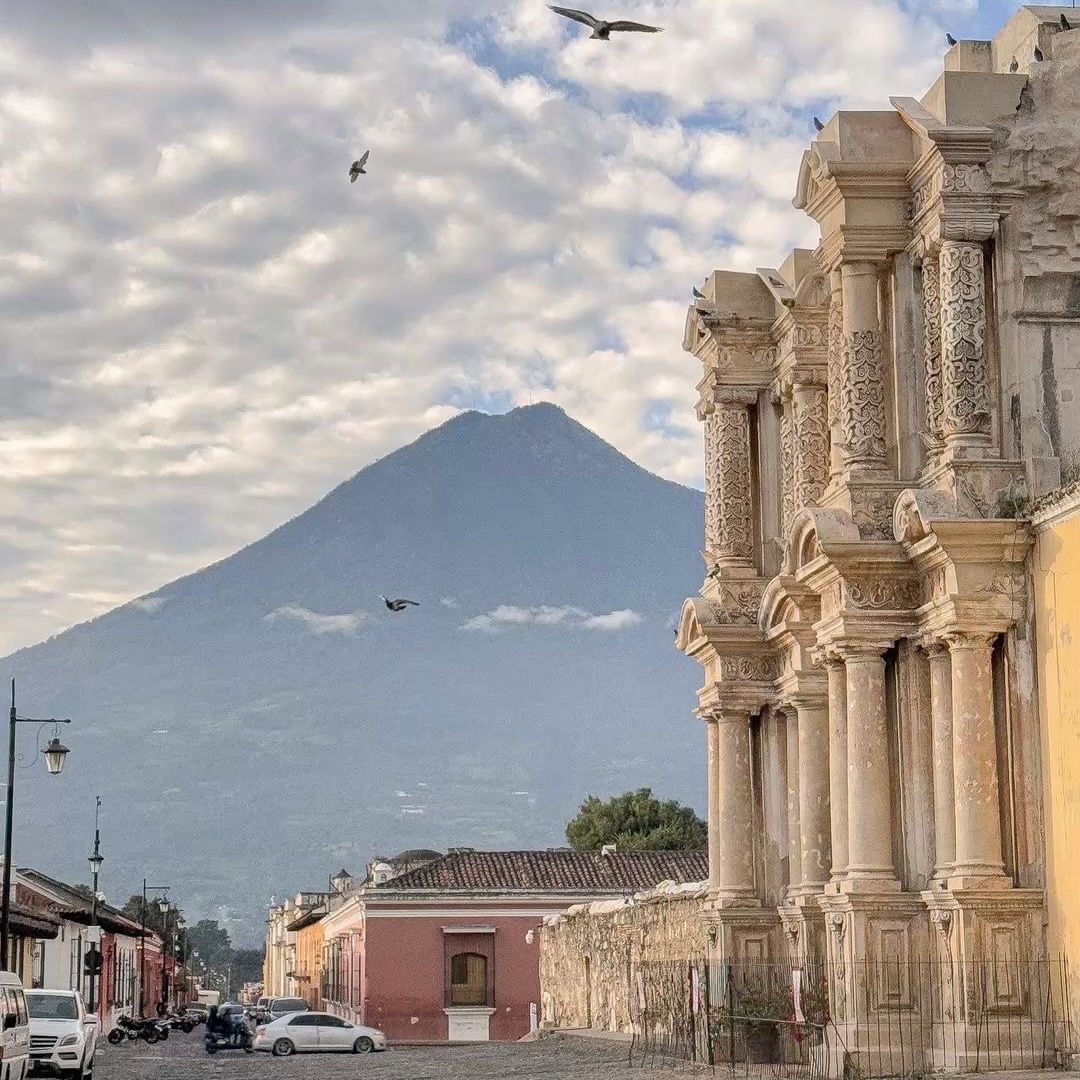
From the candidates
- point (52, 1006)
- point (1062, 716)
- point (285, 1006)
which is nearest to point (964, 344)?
point (1062, 716)

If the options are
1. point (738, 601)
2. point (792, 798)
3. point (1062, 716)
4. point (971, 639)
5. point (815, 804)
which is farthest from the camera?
point (738, 601)

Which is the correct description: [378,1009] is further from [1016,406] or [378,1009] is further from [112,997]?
[1016,406]

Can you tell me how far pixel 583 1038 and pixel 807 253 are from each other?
18.2 metres

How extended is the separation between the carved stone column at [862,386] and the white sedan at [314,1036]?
31.9 meters

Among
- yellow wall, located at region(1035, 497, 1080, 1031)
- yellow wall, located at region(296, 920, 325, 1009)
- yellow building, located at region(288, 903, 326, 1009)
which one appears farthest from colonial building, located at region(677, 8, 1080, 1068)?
yellow wall, located at region(296, 920, 325, 1009)

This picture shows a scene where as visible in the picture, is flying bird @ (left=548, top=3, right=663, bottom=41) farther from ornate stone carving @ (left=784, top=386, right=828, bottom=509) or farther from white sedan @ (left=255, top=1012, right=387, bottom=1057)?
white sedan @ (left=255, top=1012, right=387, bottom=1057)

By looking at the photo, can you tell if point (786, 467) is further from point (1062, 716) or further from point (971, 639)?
point (1062, 716)

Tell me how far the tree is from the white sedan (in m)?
35.5

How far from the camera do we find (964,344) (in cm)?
2341

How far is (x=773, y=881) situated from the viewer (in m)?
31.4

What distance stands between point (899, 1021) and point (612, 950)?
20.7 metres

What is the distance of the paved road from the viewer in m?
29.6

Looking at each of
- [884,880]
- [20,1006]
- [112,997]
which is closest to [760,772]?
[884,880]

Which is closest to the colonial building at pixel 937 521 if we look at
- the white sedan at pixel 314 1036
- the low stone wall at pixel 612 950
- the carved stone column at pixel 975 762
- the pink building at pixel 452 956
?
the carved stone column at pixel 975 762
